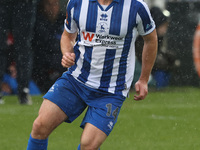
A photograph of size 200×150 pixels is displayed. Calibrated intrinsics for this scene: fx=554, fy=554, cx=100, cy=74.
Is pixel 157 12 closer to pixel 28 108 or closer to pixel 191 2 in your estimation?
pixel 191 2

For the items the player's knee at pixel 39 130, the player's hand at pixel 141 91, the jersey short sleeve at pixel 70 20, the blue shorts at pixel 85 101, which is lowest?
the player's knee at pixel 39 130

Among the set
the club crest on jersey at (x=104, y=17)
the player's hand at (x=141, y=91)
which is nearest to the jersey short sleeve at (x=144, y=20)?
the club crest on jersey at (x=104, y=17)

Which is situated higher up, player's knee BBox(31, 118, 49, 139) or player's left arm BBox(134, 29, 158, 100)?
player's left arm BBox(134, 29, 158, 100)

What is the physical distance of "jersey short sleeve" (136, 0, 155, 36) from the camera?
12.7 ft

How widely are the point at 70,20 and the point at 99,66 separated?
42 cm

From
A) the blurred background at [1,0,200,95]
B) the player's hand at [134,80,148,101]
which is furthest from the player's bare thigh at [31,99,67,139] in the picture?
the blurred background at [1,0,200,95]

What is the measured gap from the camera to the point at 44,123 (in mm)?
3803

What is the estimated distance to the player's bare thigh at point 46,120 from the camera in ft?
12.5

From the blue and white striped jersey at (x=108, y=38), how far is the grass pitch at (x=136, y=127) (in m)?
1.26

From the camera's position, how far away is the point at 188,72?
10562 mm

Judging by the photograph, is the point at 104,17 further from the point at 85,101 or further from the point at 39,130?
the point at 39,130

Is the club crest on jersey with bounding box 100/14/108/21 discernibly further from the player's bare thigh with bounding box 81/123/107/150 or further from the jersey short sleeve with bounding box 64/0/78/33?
the player's bare thigh with bounding box 81/123/107/150

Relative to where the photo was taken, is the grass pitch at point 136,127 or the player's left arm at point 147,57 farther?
the grass pitch at point 136,127

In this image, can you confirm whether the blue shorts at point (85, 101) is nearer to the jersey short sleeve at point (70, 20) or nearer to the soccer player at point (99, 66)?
the soccer player at point (99, 66)
